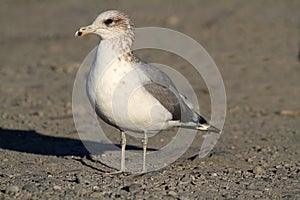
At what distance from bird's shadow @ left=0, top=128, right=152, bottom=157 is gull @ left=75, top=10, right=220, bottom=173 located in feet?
4.45

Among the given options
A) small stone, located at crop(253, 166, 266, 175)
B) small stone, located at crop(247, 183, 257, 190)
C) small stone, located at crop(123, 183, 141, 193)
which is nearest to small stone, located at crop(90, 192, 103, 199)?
small stone, located at crop(123, 183, 141, 193)

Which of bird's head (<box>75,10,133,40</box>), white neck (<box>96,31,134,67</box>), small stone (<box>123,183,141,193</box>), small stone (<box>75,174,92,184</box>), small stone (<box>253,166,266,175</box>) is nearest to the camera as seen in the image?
small stone (<box>123,183,141,193</box>)

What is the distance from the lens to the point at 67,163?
7059mm

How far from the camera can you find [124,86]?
622 cm

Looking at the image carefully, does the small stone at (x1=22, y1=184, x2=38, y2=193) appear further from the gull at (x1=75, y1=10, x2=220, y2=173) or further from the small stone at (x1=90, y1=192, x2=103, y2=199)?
the gull at (x1=75, y1=10, x2=220, y2=173)

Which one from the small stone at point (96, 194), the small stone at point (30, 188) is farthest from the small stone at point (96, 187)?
the small stone at point (30, 188)

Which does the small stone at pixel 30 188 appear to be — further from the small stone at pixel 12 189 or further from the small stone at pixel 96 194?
the small stone at pixel 96 194

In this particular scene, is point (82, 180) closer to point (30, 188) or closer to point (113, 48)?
point (30, 188)

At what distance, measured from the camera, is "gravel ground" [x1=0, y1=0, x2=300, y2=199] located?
6.20m

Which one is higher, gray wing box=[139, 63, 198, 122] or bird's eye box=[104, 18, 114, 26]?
bird's eye box=[104, 18, 114, 26]

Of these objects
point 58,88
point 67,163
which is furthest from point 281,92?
point 67,163

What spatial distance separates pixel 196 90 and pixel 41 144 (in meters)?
3.87

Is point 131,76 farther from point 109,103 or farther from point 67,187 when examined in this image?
point 67,187

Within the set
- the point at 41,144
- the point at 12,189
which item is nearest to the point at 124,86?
the point at 12,189
